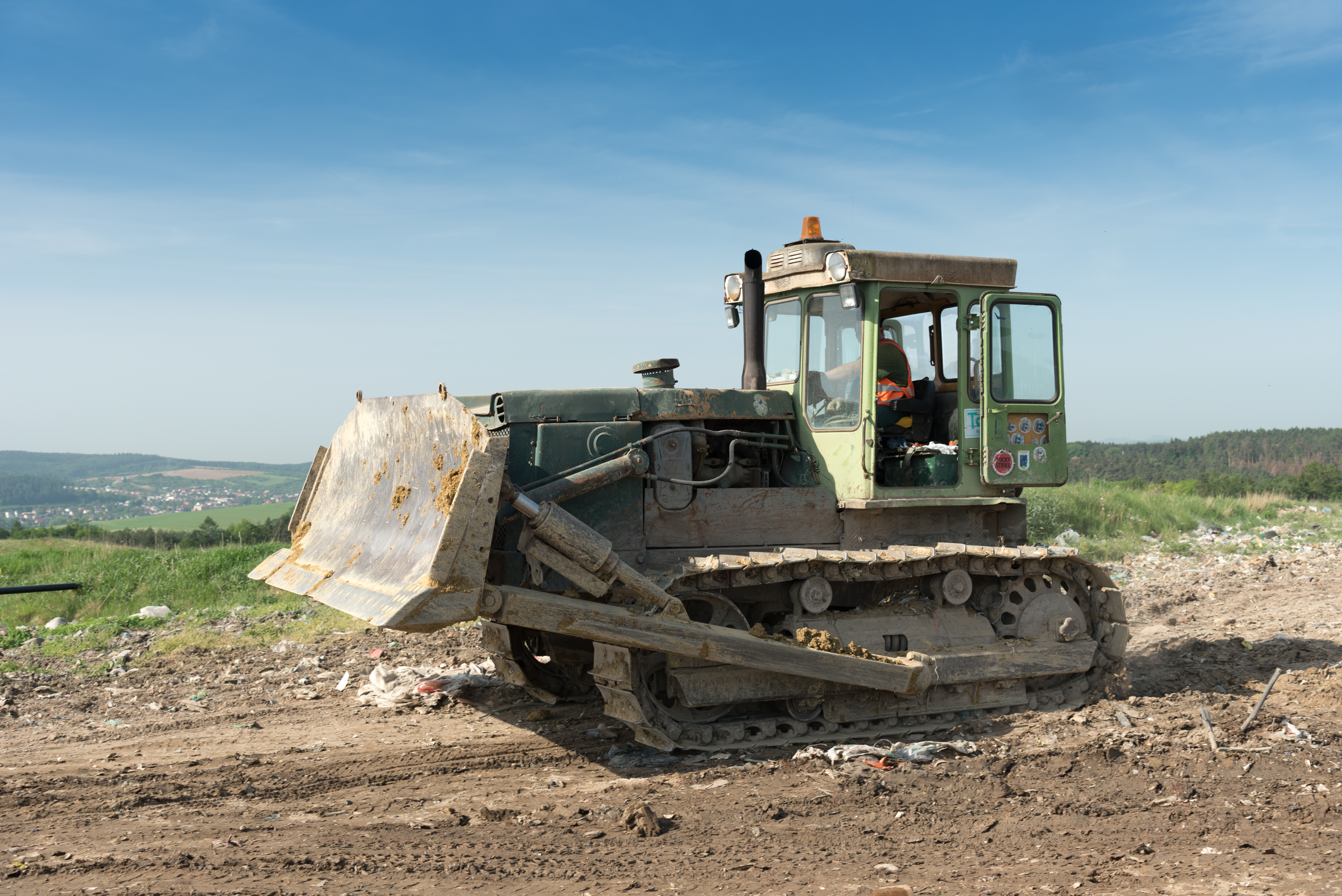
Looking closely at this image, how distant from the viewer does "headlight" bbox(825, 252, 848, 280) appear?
6.44m

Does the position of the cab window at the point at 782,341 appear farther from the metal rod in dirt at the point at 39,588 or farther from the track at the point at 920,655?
the metal rod in dirt at the point at 39,588

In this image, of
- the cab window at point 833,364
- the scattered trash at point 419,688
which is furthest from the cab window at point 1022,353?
the scattered trash at point 419,688

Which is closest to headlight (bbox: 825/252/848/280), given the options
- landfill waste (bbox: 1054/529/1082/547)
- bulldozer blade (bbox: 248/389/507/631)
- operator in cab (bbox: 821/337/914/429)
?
operator in cab (bbox: 821/337/914/429)

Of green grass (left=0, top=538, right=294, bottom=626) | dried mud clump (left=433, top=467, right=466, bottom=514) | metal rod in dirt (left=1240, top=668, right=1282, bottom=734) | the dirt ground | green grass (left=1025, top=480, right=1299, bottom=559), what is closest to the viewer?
the dirt ground

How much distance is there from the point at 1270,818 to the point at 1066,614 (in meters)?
2.07

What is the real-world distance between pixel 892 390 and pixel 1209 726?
9.46 ft

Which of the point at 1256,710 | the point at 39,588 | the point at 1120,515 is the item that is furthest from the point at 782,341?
the point at 1120,515

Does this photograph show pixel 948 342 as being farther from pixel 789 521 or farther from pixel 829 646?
pixel 829 646

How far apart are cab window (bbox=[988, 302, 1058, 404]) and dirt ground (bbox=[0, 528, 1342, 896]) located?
222 centimetres

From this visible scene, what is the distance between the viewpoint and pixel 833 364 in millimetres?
6773

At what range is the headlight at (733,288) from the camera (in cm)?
768

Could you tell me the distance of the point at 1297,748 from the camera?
19.1 ft

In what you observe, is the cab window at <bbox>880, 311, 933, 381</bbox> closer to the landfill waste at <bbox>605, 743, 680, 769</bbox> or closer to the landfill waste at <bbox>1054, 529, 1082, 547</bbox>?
the landfill waste at <bbox>605, 743, 680, 769</bbox>

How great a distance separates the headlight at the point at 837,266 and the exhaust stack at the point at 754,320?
0.61m
